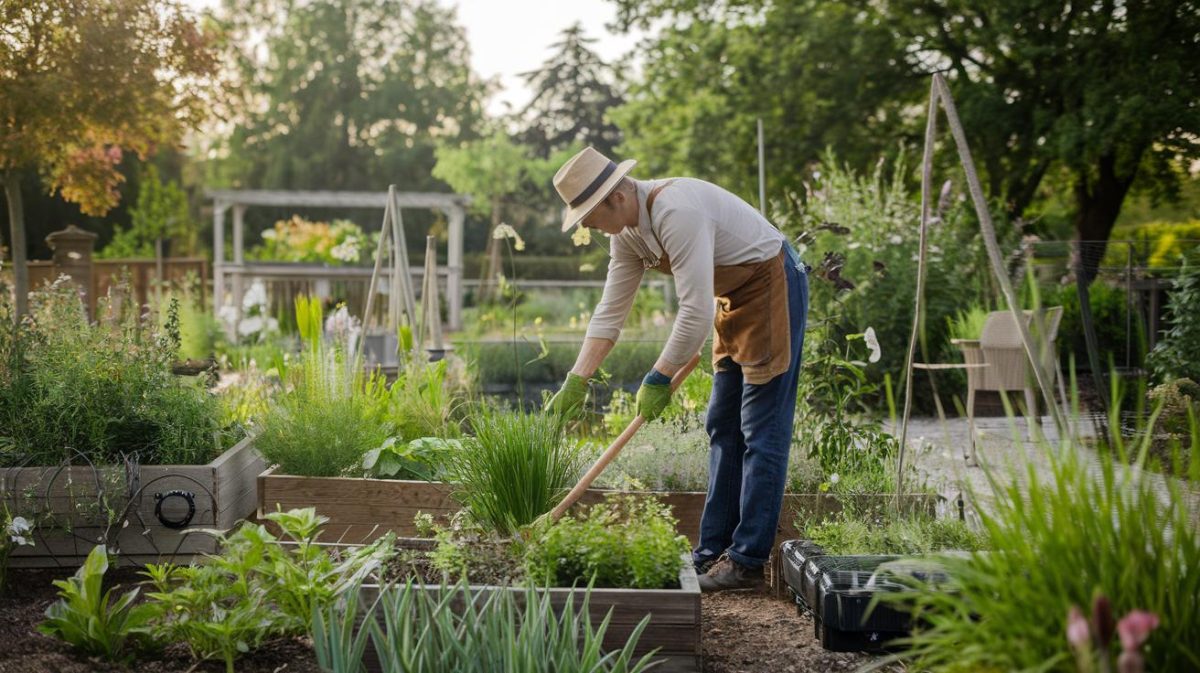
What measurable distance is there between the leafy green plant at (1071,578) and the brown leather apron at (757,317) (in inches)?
57.3

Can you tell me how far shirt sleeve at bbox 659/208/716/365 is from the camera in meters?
3.03

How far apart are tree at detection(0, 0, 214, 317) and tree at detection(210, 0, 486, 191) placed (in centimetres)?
2714

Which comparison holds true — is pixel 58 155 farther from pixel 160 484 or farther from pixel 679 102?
pixel 679 102

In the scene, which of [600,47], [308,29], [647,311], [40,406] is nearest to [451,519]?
[40,406]

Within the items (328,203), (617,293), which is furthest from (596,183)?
(328,203)

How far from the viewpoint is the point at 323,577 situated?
267 cm

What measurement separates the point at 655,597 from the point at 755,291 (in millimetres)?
1136

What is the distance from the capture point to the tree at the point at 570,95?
33.0 m

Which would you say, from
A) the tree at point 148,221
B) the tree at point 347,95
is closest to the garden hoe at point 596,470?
the tree at point 148,221

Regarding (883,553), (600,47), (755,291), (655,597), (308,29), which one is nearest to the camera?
(655,597)

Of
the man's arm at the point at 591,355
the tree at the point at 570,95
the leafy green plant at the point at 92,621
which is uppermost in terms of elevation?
the tree at the point at 570,95

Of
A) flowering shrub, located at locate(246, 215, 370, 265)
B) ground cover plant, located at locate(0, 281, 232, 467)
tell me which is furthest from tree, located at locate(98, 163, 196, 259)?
ground cover plant, located at locate(0, 281, 232, 467)

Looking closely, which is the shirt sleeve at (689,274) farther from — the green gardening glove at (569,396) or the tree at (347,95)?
the tree at (347,95)

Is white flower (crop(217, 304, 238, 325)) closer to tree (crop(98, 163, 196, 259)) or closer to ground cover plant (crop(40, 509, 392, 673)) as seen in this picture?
ground cover plant (crop(40, 509, 392, 673))
